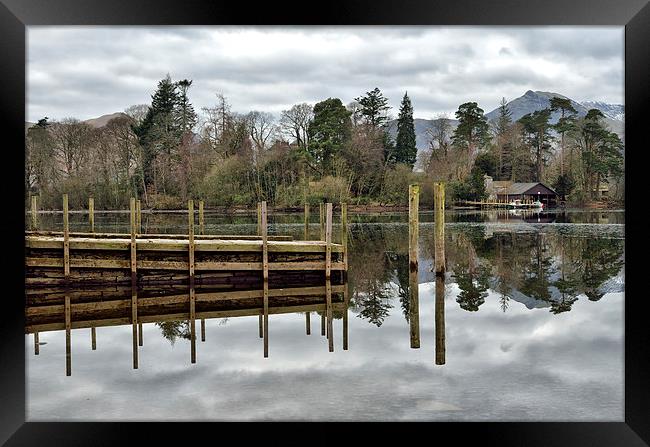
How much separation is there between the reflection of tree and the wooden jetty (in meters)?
2.05

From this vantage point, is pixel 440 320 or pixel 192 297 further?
pixel 192 297

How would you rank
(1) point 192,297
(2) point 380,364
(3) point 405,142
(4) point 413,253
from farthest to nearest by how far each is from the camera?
(3) point 405,142, (4) point 413,253, (1) point 192,297, (2) point 380,364

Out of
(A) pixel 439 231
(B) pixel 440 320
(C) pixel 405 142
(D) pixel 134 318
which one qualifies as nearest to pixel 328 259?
(A) pixel 439 231

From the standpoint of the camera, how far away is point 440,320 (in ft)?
27.8

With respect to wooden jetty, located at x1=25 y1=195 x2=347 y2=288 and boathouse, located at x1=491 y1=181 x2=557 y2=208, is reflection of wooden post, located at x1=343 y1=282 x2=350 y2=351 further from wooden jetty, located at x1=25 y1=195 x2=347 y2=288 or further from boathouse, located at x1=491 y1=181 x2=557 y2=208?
boathouse, located at x1=491 y1=181 x2=557 y2=208

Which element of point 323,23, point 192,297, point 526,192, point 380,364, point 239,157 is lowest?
point 380,364

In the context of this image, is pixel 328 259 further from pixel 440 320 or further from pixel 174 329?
pixel 174 329

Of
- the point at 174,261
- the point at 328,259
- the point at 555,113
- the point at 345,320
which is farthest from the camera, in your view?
the point at 555,113

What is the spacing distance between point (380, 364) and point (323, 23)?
3446mm

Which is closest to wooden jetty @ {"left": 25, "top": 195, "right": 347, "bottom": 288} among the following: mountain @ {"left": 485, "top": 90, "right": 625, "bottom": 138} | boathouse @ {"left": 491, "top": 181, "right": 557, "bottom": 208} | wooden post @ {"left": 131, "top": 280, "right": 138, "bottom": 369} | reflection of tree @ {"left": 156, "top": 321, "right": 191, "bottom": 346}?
wooden post @ {"left": 131, "top": 280, "right": 138, "bottom": 369}

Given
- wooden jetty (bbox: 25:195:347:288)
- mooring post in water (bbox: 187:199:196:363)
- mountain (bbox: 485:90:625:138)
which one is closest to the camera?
mooring post in water (bbox: 187:199:196:363)

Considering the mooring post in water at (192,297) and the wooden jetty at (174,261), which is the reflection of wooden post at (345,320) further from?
the mooring post in water at (192,297)

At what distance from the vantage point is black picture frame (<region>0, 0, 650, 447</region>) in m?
3.11
